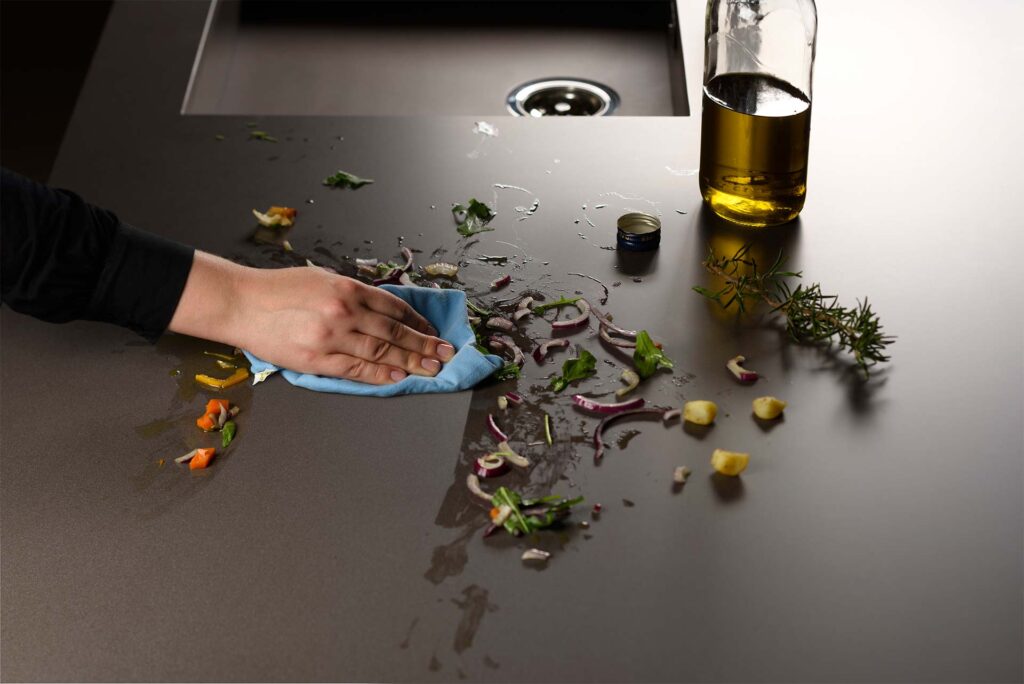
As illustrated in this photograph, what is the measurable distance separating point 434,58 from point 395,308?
79cm

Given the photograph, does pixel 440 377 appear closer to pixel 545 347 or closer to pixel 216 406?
pixel 545 347

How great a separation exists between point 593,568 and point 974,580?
312 mm

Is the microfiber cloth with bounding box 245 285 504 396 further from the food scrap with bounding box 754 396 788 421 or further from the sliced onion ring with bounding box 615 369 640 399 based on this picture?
the food scrap with bounding box 754 396 788 421

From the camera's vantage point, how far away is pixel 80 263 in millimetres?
1138

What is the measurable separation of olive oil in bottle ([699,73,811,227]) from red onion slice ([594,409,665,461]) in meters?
0.37

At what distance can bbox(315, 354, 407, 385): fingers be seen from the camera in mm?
1115

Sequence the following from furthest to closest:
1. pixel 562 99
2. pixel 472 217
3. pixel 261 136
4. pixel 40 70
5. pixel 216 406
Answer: pixel 40 70 → pixel 562 99 → pixel 261 136 → pixel 472 217 → pixel 216 406

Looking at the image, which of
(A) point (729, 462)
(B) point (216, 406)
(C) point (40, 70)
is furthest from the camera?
(C) point (40, 70)

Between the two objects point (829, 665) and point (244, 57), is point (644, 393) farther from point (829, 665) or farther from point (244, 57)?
point (244, 57)

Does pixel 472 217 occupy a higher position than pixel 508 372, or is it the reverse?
pixel 472 217

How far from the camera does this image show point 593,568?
2.97 ft

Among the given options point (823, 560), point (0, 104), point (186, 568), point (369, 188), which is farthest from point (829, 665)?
point (0, 104)

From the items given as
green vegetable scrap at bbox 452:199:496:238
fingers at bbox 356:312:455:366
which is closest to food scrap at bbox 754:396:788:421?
fingers at bbox 356:312:455:366

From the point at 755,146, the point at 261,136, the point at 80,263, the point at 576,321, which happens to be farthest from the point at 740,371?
the point at 261,136
